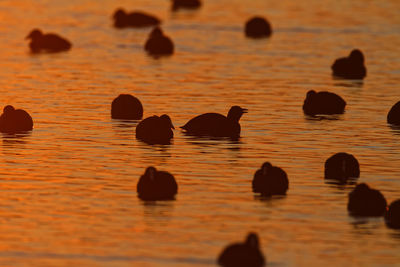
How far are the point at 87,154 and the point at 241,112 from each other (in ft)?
20.4

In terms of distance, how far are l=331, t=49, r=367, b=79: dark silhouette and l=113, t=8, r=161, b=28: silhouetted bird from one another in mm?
22644

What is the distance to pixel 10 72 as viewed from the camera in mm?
54906

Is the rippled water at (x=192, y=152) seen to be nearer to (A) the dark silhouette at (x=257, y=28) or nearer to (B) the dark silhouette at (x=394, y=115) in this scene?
(B) the dark silhouette at (x=394, y=115)

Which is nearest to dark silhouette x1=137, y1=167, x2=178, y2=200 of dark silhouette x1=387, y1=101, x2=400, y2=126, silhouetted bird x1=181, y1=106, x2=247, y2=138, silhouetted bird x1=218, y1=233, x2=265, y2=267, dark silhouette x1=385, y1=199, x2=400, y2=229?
dark silhouette x1=385, y1=199, x2=400, y2=229

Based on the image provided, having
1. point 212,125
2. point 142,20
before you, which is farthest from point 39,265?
point 142,20

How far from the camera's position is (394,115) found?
4219cm

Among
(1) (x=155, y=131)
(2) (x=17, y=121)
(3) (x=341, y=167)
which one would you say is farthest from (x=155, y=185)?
(2) (x=17, y=121)

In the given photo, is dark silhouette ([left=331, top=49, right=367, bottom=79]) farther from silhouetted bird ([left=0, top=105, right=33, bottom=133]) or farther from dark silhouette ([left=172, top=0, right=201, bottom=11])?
dark silhouette ([left=172, top=0, right=201, bottom=11])

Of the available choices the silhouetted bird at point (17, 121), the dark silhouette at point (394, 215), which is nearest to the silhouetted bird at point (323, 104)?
the silhouetted bird at point (17, 121)

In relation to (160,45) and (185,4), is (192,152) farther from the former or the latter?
(185,4)

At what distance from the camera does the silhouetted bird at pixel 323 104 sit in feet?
146

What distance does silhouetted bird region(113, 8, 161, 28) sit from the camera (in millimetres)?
76438

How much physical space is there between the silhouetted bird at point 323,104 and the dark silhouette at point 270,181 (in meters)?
13.4

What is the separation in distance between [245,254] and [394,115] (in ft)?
62.6
